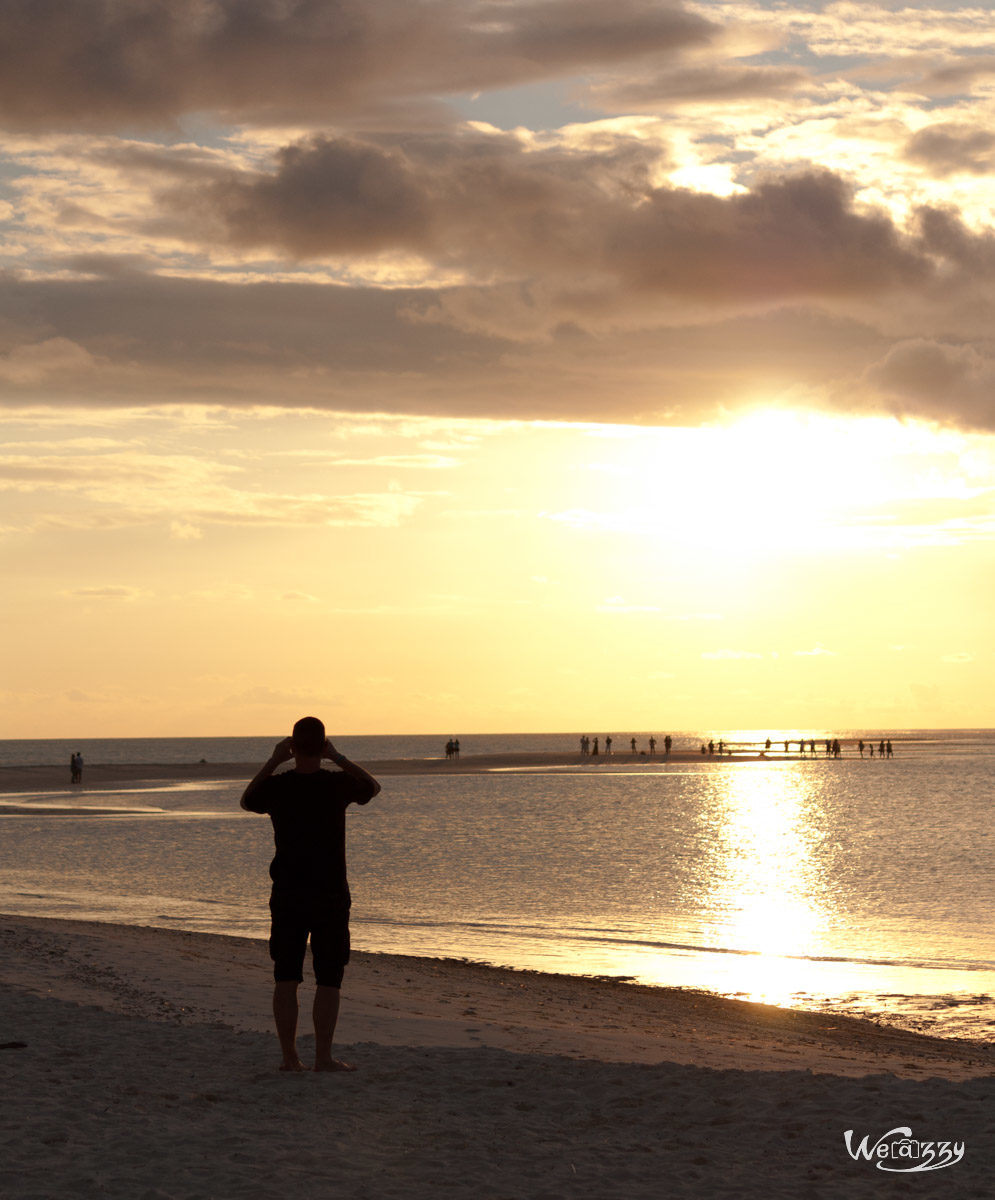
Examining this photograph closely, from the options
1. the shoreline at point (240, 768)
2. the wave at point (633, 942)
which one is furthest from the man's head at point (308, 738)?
the shoreline at point (240, 768)

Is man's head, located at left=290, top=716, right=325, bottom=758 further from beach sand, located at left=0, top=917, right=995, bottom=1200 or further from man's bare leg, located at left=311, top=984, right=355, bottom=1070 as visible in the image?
beach sand, located at left=0, top=917, right=995, bottom=1200

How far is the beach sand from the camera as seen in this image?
283 inches

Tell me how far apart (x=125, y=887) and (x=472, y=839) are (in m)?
16.0

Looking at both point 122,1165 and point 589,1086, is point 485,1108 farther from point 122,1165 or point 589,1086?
point 122,1165

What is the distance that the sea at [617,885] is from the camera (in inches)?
755

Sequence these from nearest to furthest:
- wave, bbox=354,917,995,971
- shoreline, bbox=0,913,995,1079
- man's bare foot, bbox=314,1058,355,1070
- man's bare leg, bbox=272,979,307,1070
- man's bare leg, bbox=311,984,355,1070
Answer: man's bare leg, bbox=272,979,307,1070
man's bare leg, bbox=311,984,355,1070
man's bare foot, bbox=314,1058,355,1070
shoreline, bbox=0,913,995,1079
wave, bbox=354,917,995,971

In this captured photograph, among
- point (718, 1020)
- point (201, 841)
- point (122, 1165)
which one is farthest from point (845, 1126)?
point (201, 841)

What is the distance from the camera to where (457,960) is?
18.7 meters

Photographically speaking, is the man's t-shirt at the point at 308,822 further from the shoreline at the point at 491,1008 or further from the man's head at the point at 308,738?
the shoreline at the point at 491,1008

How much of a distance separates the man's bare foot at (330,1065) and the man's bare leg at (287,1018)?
0.14 metres

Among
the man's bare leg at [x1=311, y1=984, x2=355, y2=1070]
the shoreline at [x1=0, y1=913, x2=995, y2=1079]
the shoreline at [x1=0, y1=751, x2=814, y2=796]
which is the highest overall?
the man's bare leg at [x1=311, y1=984, x2=355, y2=1070]

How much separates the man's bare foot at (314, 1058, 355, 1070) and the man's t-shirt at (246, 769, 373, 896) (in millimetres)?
1458

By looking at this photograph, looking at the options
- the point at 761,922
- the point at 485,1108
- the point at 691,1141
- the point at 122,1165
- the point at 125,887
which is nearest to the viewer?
the point at 122,1165

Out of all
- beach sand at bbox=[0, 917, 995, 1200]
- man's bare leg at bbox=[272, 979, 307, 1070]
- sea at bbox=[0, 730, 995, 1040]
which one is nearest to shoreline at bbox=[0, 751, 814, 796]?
sea at bbox=[0, 730, 995, 1040]
